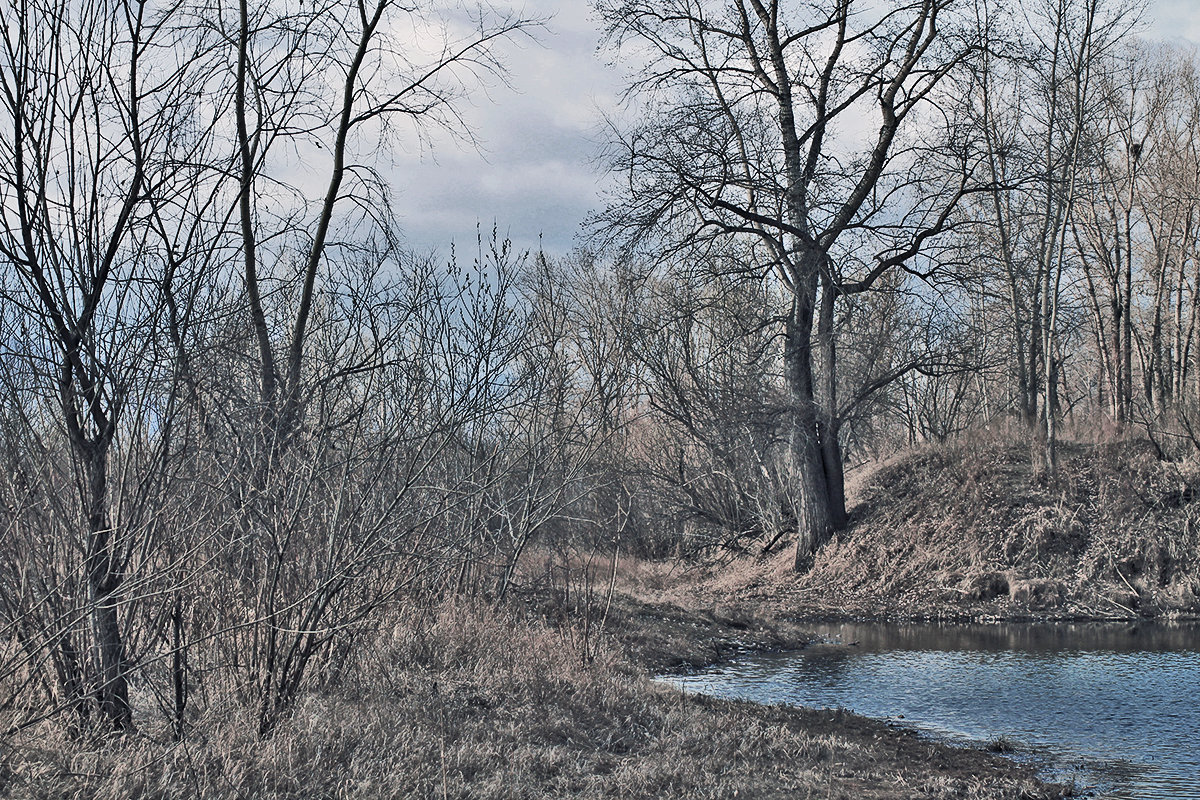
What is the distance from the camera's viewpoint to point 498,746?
6422 millimetres

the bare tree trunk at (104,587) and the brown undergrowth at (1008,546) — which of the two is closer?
the bare tree trunk at (104,587)

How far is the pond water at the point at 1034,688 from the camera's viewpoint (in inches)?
317

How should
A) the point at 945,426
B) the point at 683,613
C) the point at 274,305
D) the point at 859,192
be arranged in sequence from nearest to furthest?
the point at 274,305
the point at 683,613
the point at 859,192
the point at 945,426

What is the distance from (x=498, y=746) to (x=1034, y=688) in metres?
7.19

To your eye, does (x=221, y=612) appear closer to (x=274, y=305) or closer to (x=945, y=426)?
(x=274, y=305)

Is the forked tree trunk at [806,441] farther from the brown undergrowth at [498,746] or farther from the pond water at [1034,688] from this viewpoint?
the brown undergrowth at [498,746]

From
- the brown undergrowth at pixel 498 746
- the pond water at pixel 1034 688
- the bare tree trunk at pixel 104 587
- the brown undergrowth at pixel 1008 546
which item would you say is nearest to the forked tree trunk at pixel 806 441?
the brown undergrowth at pixel 1008 546

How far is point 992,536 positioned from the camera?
19.4 meters

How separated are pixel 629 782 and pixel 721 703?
3588 millimetres

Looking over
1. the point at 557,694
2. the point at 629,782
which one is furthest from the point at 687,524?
the point at 629,782

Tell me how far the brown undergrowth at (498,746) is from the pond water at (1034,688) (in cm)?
83

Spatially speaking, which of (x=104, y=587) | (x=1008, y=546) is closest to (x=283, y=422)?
(x=104, y=587)

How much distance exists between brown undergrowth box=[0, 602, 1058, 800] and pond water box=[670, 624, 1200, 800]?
2.72 ft

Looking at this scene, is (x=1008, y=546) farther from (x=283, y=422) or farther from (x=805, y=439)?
(x=283, y=422)
